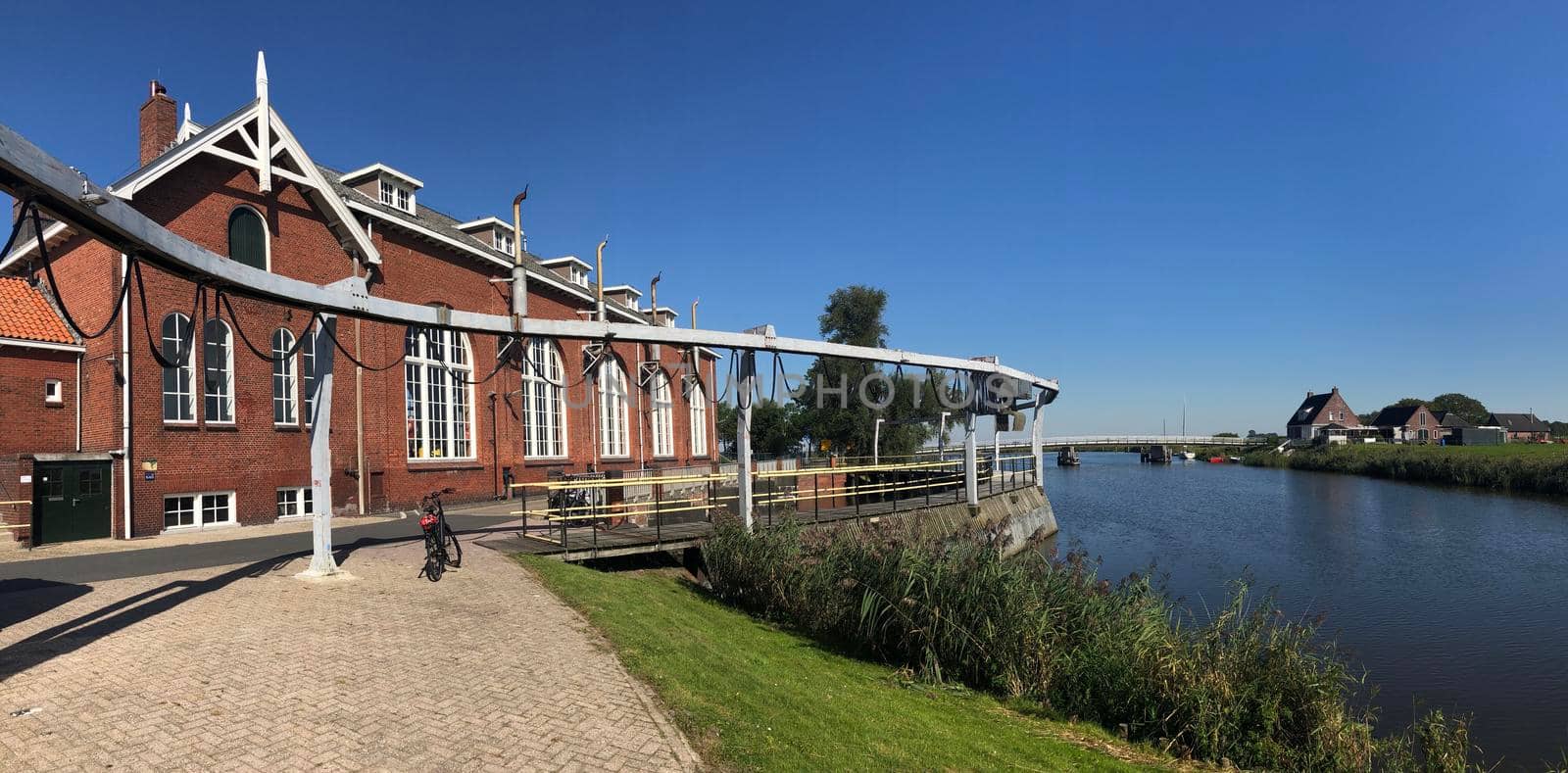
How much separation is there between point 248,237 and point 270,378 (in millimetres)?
3552

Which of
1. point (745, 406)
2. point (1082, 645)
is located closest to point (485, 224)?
point (745, 406)

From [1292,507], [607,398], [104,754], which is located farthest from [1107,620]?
[1292,507]

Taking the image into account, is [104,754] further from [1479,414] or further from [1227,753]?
[1479,414]

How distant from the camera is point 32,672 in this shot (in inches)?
252

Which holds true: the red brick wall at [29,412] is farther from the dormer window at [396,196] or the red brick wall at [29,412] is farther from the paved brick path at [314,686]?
the dormer window at [396,196]

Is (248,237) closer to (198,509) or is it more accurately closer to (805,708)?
(198,509)

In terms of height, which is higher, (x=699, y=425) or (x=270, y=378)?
(x=270, y=378)

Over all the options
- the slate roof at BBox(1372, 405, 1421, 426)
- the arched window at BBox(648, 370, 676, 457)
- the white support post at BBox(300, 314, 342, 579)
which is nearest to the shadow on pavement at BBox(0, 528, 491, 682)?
the white support post at BBox(300, 314, 342, 579)

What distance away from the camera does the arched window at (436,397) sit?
80.1 feet

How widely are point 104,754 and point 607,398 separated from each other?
29712mm

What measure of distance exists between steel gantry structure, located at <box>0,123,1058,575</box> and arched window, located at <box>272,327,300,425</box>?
902 centimetres

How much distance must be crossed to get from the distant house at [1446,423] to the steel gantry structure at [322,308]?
96.6 metres

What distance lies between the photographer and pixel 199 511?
61.3ft

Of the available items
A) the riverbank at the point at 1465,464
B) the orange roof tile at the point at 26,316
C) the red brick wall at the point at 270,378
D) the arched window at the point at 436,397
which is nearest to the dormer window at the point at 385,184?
the red brick wall at the point at 270,378
